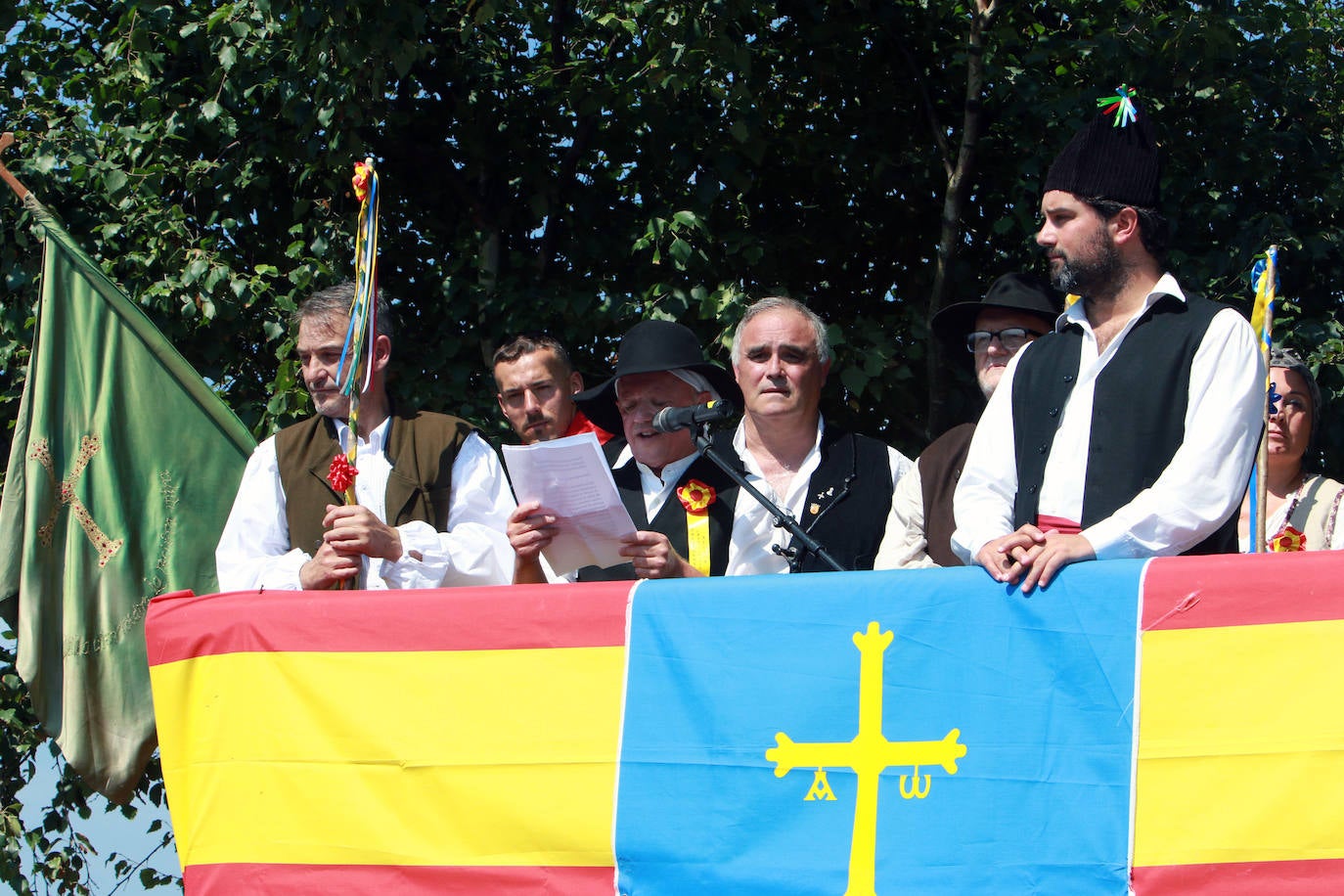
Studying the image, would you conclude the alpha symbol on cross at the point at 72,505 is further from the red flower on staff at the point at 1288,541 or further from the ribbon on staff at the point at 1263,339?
the red flower on staff at the point at 1288,541

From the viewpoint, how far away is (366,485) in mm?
4957

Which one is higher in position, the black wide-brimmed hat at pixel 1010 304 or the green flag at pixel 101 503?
the black wide-brimmed hat at pixel 1010 304

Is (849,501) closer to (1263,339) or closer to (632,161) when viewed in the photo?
(1263,339)

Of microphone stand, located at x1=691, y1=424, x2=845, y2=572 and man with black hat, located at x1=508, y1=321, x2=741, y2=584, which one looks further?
man with black hat, located at x1=508, y1=321, x2=741, y2=584

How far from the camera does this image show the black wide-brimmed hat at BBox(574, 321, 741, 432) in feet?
17.1

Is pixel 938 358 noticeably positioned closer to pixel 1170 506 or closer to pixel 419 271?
pixel 419 271

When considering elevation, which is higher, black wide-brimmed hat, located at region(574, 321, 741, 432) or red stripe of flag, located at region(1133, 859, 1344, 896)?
black wide-brimmed hat, located at region(574, 321, 741, 432)

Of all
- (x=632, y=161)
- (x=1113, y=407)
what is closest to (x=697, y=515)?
(x=1113, y=407)

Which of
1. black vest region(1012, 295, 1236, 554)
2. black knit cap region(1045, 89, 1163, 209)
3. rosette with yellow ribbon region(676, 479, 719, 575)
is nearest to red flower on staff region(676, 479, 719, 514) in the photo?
rosette with yellow ribbon region(676, 479, 719, 575)

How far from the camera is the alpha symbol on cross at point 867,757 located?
3.62 meters

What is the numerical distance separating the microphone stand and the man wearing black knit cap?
36cm

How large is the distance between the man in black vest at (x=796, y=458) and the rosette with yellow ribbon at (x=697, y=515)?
85 mm

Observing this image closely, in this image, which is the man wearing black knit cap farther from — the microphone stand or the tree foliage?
the tree foliage

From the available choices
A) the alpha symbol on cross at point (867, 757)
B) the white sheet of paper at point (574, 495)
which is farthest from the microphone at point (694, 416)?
the alpha symbol on cross at point (867, 757)
